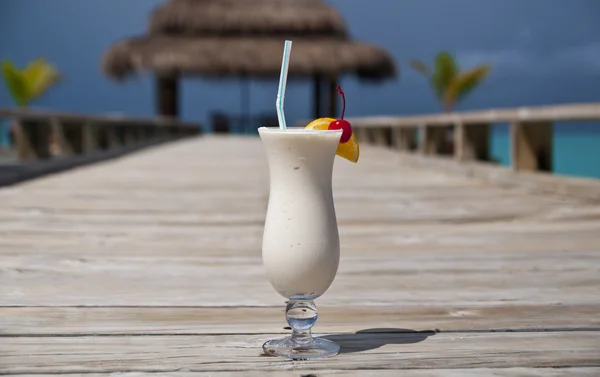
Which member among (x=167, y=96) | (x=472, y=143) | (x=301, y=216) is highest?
(x=301, y=216)

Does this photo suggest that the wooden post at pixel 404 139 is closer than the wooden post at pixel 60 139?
No

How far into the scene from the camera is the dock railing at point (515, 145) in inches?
151

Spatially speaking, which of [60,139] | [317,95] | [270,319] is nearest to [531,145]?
[270,319]

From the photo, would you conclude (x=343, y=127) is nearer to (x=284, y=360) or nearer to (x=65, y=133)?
(x=284, y=360)

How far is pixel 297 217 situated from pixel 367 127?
1051 centimetres

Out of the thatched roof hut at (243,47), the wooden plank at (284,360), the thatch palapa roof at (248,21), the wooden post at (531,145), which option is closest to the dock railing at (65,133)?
the wooden post at (531,145)

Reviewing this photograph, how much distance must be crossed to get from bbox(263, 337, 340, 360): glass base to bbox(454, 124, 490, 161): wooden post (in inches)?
172

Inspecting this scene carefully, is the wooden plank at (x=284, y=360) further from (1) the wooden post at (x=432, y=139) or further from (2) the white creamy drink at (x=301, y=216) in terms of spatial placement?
(1) the wooden post at (x=432, y=139)

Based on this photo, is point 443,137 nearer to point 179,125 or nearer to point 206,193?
point 206,193

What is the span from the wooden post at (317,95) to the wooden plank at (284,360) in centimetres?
1858

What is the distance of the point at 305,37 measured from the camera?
19516 mm

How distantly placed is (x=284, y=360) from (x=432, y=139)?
572 cm

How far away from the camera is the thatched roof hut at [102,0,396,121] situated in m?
18.1

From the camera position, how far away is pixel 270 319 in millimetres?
1570
